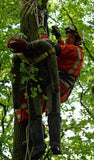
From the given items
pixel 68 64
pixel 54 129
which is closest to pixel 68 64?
pixel 68 64

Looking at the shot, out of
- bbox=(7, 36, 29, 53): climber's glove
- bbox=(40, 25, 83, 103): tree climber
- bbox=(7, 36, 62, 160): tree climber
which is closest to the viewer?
bbox=(7, 36, 29, 53): climber's glove

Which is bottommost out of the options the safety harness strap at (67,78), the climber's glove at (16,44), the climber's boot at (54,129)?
the climber's boot at (54,129)

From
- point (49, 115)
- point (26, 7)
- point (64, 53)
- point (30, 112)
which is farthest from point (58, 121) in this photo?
point (26, 7)

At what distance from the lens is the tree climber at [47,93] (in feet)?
9.70

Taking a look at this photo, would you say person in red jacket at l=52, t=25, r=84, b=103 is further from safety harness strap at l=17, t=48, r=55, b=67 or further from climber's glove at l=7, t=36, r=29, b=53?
climber's glove at l=7, t=36, r=29, b=53

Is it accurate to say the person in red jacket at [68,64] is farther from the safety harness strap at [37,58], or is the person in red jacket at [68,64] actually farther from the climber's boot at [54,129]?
the climber's boot at [54,129]

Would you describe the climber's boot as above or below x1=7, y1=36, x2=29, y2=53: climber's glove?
below

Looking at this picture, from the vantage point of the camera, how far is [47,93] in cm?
318

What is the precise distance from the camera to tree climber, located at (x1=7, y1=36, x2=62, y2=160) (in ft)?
9.70

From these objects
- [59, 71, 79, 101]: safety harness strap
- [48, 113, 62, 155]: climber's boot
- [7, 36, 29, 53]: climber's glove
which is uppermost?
[7, 36, 29, 53]: climber's glove

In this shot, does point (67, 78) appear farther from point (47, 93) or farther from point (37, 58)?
point (37, 58)

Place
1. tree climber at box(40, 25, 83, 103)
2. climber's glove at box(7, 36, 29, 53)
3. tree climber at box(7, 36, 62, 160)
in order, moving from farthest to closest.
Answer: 1. tree climber at box(40, 25, 83, 103)
2. tree climber at box(7, 36, 62, 160)
3. climber's glove at box(7, 36, 29, 53)

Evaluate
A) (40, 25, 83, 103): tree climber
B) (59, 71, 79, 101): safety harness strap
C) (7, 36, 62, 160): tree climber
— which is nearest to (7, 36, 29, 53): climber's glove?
(7, 36, 62, 160): tree climber

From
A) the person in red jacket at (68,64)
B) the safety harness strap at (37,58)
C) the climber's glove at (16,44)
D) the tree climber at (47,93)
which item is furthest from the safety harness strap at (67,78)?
the climber's glove at (16,44)
